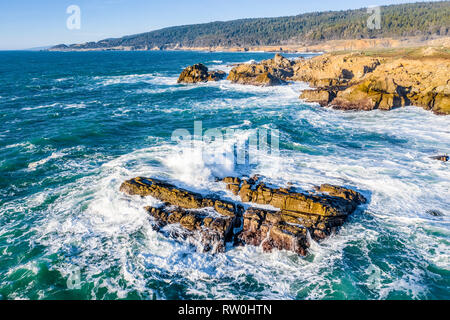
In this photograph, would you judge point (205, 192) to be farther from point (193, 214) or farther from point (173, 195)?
point (193, 214)

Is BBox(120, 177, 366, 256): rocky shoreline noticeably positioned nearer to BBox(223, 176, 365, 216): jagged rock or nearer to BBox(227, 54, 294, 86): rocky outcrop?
BBox(223, 176, 365, 216): jagged rock

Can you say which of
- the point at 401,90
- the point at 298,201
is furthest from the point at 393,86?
the point at 298,201

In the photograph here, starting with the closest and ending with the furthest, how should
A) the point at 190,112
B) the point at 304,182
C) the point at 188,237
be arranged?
the point at 188,237 → the point at 304,182 → the point at 190,112

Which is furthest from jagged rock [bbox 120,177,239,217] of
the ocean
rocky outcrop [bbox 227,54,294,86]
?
rocky outcrop [bbox 227,54,294,86]

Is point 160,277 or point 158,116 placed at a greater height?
point 158,116

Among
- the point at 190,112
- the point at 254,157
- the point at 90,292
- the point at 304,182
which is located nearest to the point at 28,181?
the point at 90,292

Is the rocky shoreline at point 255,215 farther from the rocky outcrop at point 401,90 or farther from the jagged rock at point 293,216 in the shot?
the rocky outcrop at point 401,90

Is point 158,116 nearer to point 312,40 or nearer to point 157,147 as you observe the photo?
point 157,147

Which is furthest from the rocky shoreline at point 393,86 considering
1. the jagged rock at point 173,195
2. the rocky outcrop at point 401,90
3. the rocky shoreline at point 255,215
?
the jagged rock at point 173,195
